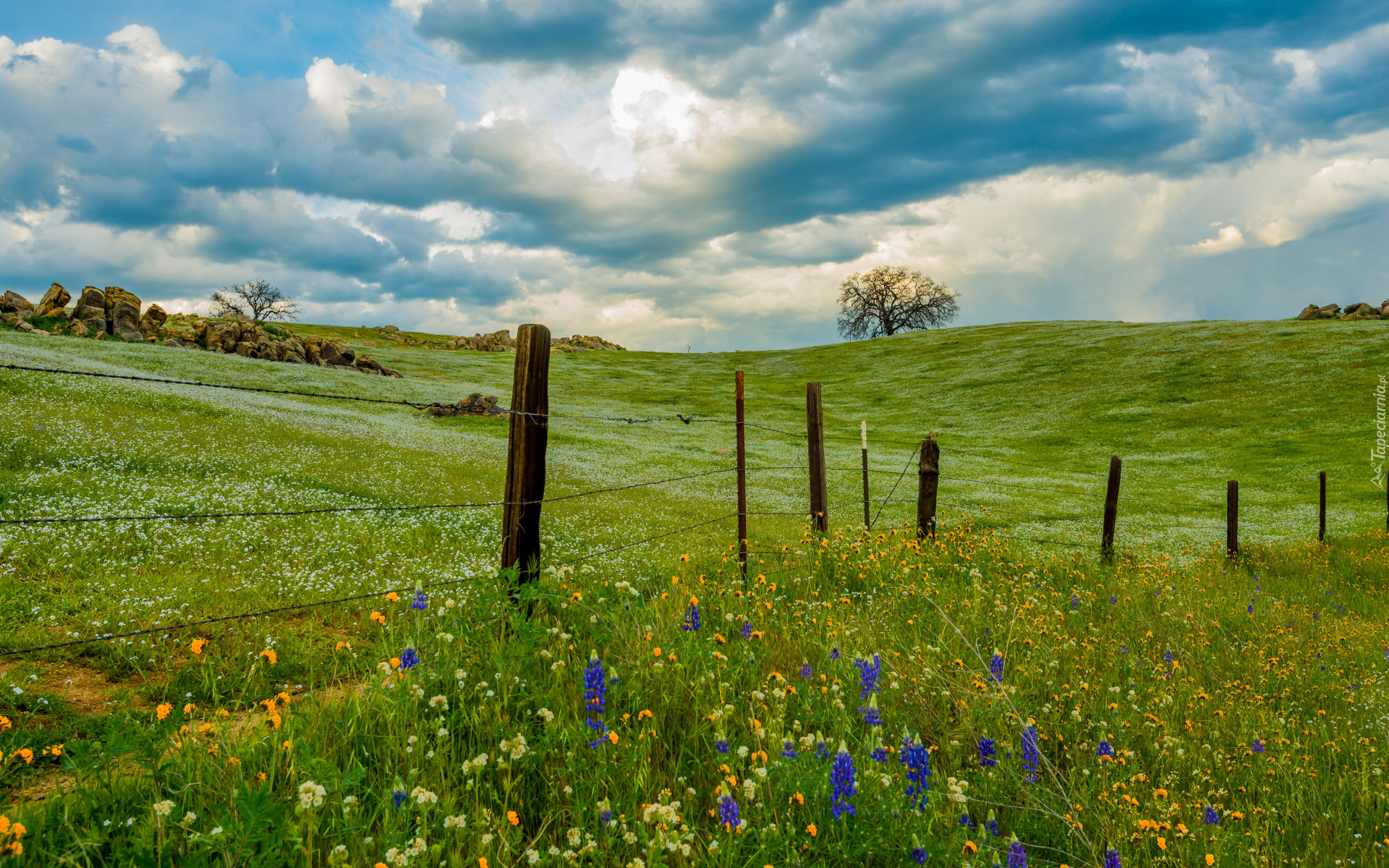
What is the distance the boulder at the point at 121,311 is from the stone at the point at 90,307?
0.26 metres

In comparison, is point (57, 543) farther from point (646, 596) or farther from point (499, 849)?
point (499, 849)

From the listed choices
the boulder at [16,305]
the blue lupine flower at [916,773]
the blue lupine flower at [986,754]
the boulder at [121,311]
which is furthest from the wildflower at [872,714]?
the boulder at [16,305]

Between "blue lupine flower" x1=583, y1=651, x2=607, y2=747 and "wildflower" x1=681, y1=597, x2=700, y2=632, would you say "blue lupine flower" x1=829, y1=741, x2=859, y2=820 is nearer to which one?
"blue lupine flower" x1=583, y1=651, x2=607, y2=747

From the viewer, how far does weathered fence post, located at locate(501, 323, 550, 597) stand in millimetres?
5965

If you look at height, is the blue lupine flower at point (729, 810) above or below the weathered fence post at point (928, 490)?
below

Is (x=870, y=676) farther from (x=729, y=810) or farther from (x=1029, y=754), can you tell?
(x=729, y=810)

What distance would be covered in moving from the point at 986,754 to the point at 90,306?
6106 cm

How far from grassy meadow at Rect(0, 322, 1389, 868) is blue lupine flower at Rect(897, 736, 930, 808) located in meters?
0.03

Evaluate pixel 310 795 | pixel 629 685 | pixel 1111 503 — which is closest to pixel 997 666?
pixel 629 685

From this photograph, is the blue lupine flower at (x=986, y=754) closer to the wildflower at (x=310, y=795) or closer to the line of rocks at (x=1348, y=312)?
the wildflower at (x=310, y=795)

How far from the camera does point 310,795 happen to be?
293 centimetres

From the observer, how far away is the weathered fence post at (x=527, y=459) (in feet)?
19.6

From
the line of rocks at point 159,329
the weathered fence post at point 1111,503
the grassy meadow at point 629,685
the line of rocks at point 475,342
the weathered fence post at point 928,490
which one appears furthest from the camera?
the line of rocks at point 475,342

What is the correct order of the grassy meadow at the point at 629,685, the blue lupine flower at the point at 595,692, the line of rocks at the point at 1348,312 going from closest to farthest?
the grassy meadow at the point at 629,685, the blue lupine flower at the point at 595,692, the line of rocks at the point at 1348,312
